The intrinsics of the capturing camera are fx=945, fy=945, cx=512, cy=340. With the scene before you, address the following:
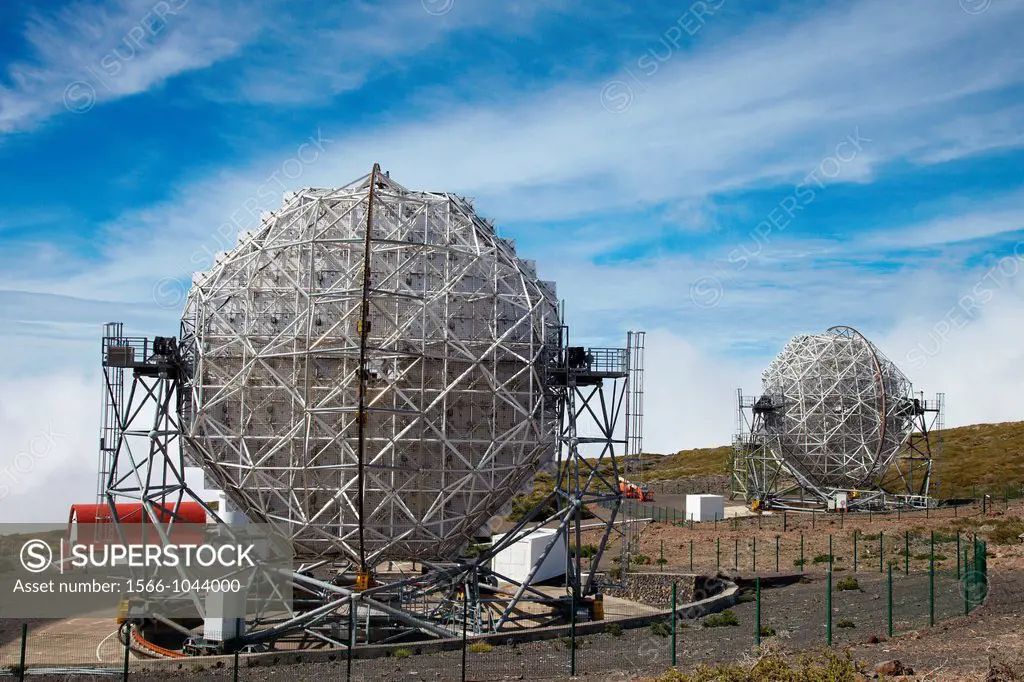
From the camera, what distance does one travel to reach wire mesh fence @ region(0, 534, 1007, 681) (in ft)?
63.2

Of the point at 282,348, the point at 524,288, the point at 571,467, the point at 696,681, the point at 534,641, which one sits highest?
the point at 524,288

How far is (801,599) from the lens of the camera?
28141 millimetres

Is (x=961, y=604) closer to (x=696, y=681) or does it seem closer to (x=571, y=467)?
(x=571, y=467)

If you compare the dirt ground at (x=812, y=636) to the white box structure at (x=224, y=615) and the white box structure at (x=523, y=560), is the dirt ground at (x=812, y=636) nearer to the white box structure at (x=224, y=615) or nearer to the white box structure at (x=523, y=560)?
the white box structure at (x=224, y=615)

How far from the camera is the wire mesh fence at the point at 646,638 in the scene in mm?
19266

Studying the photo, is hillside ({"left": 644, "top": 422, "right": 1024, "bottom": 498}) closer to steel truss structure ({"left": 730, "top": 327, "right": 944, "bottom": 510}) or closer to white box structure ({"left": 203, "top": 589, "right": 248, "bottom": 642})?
steel truss structure ({"left": 730, "top": 327, "right": 944, "bottom": 510})

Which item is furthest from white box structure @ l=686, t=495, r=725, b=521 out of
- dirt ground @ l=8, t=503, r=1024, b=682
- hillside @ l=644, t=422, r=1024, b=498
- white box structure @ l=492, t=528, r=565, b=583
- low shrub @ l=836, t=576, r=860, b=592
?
low shrub @ l=836, t=576, r=860, b=592

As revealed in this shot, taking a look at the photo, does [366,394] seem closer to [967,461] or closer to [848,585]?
[848,585]

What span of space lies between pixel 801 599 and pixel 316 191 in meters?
18.5

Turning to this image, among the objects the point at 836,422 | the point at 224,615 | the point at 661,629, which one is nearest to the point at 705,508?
the point at 836,422

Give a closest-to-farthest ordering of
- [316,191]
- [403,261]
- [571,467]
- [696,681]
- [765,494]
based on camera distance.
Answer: [696,681] < [403,261] < [316,191] < [571,467] < [765,494]

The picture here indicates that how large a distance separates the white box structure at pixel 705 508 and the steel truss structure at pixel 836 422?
13.2ft

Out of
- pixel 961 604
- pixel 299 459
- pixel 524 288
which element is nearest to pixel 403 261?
pixel 524 288

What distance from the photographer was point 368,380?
2330 cm
